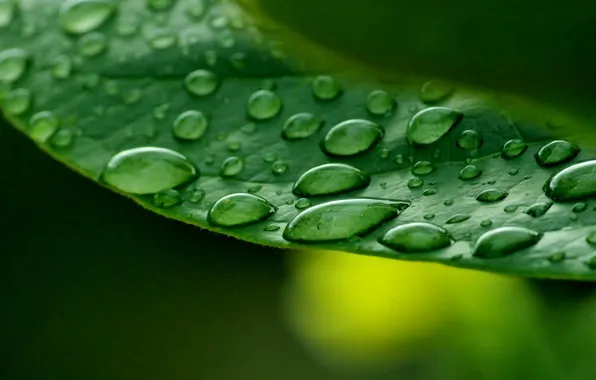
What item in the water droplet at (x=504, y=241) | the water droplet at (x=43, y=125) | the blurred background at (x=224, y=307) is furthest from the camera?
the blurred background at (x=224, y=307)

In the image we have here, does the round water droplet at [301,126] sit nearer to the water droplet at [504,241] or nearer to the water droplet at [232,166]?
the water droplet at [232,166]

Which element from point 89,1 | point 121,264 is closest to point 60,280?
point 121,264

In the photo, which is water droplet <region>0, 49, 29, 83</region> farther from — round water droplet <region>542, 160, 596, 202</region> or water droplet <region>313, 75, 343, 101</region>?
round water droplet <region>542, 160, 596, 202</region>

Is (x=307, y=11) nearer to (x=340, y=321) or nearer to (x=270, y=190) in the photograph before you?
(x=270, y=190)

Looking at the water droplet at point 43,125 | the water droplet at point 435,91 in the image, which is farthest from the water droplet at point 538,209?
the water droplet at point 43,125

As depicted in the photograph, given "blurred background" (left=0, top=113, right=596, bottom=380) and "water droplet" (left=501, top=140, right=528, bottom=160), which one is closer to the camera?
"water droplet" (left=501, top=140, right=528, bottom=160)

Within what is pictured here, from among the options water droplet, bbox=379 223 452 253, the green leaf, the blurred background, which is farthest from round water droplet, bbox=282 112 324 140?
the blurred background
